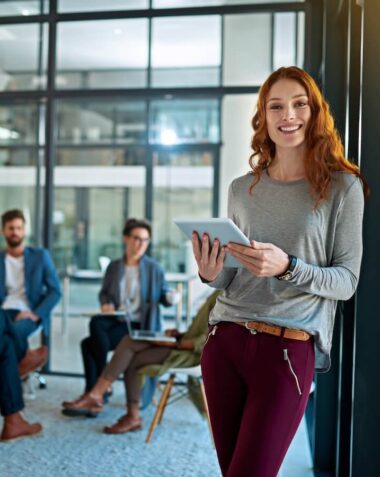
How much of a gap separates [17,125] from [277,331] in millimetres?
5402

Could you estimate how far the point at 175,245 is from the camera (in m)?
7.45

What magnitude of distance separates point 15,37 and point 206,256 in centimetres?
446

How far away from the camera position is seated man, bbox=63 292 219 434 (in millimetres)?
3666

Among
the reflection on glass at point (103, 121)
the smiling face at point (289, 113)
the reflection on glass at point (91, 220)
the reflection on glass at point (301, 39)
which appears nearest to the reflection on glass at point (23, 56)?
the reflection on glass at point (103, 121)

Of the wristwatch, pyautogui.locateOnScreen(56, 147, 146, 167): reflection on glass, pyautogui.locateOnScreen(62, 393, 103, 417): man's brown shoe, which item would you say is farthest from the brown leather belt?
pyautogui.locateOnScreen(56, 147, 146, 167): reflection on glass

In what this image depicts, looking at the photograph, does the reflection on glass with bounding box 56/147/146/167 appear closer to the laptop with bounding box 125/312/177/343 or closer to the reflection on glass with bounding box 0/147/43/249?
the reflection on glass with bounding box 0/147/43/249

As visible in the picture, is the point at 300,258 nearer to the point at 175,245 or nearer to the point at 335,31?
the point at 335,31

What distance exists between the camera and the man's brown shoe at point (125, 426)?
3.70 metres

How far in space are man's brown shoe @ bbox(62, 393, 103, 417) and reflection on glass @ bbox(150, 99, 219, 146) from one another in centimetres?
304

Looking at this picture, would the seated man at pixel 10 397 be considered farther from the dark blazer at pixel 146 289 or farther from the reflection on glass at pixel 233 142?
the reflection on glass at pixel 233 142

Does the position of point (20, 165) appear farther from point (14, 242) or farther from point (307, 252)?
point (307, 252)

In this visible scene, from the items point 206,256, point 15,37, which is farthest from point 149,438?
point 15,37

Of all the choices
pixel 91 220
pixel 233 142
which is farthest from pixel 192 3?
pixel 91 220

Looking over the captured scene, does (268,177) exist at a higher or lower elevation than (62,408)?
higher
